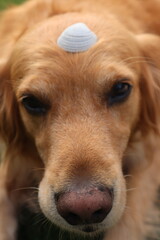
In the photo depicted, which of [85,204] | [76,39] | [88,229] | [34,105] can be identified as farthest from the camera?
[34,105]

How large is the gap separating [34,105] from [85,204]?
2.97 ft

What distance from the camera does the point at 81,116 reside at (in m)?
3.33

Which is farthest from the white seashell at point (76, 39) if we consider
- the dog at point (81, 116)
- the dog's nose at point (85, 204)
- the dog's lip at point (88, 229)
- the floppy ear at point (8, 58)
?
the dog's lip at point (88, 229)

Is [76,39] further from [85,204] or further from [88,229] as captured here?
[88,229]

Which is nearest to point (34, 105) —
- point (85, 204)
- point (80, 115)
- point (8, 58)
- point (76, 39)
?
point (80, 115)

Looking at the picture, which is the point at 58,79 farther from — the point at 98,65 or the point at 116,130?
the point at 116,130

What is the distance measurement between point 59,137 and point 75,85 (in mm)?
367

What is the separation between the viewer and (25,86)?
3492 millimetres

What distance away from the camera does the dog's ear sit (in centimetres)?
402

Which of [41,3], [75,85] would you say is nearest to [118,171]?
[75,85]

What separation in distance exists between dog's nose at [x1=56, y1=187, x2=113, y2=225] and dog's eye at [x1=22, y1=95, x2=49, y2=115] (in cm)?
66

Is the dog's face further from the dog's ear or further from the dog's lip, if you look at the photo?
the dog's ear

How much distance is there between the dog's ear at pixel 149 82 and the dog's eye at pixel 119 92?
452 mm

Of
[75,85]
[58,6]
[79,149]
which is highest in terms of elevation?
[58,6]
